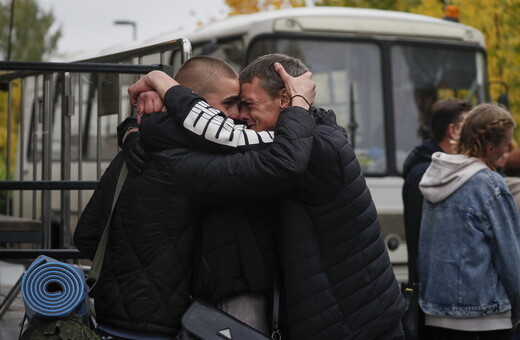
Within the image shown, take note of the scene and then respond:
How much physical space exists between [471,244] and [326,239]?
1807 millimetres

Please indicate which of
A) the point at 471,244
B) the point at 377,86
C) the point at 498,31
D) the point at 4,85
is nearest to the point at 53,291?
the point at 471,244

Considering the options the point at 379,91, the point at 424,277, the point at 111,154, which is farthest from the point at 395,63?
the point at 424,277

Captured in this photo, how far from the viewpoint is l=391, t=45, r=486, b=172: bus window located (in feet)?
32.9

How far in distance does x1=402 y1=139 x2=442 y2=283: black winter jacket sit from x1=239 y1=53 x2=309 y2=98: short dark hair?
257cm

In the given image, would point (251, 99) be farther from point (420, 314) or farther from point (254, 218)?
point (420, 314)

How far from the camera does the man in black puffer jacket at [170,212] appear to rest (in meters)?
3.08

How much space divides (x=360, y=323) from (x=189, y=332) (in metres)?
0.53

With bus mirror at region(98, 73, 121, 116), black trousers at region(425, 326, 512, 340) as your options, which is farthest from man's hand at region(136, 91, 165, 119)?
black trousers at region(425, 326, 512, 340)

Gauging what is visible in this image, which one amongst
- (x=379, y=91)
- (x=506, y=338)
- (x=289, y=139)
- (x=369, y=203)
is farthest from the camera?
(x=379, y=91)

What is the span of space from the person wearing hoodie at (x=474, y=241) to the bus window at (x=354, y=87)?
15.4 ft

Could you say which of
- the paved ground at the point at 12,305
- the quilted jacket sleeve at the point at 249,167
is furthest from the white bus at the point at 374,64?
the quilted jacket sleeve at the point at 249,167

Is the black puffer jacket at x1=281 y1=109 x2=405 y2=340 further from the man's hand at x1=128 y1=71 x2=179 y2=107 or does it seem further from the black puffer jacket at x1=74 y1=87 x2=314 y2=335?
the man's hand at x1=128 y1=71 x2=179 y2=107

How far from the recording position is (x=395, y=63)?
397 inches

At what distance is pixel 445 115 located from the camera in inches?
236
